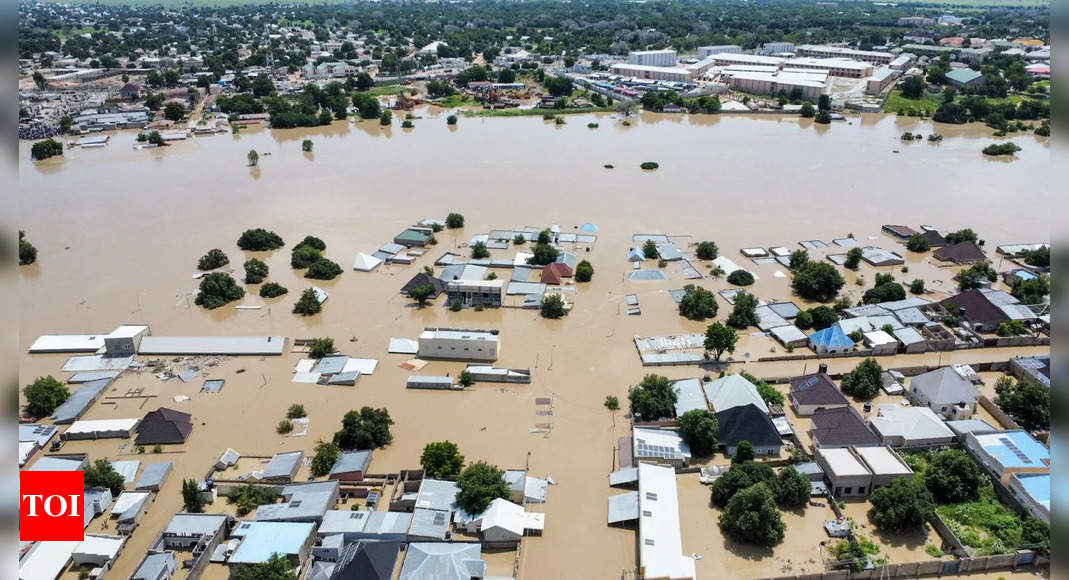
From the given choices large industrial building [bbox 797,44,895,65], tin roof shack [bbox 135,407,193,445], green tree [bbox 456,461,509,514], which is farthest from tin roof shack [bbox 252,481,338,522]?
large industrial building [bbox 797,44,895,65]

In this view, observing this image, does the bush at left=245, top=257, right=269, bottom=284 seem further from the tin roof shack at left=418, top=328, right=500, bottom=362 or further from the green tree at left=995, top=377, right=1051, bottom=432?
the green tree at left=995, top=377, right=1051, bottom=432

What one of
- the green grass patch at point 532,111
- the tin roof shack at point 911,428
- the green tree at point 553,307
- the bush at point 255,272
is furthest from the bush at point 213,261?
the green grass patch at point 532,111

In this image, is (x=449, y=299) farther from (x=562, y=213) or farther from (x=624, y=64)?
(x=624, y=64)

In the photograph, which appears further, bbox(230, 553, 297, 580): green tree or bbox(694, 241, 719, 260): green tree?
bbox(694, 241, 719, 260): green tree

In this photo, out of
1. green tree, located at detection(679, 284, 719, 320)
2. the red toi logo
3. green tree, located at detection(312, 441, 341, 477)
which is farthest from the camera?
green tree, located at detection(679, 284, 719, 320)

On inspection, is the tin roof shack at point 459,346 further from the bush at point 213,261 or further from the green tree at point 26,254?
the green tree at point 26,254

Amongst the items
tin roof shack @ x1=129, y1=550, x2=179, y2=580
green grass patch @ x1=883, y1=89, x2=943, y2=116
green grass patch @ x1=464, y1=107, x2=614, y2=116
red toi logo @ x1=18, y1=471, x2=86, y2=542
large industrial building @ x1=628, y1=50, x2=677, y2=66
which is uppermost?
large industrial building @ x1=628, y1=50, x2=677, y2=66
